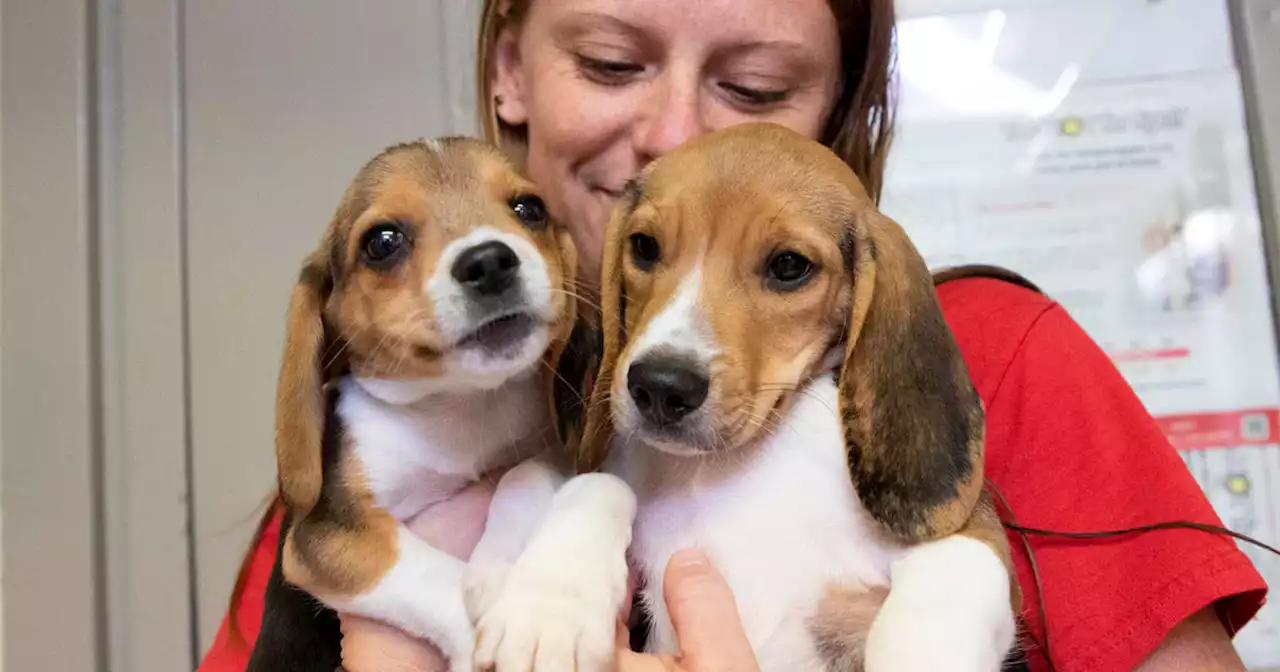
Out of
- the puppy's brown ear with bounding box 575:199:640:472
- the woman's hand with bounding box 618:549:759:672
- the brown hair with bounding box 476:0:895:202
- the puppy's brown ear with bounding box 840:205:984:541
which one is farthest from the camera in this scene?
the brown hair with bounding box 476:0:895:202

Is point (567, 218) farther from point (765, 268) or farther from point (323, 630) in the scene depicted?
point (323, 630)

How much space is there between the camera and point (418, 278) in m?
1.67

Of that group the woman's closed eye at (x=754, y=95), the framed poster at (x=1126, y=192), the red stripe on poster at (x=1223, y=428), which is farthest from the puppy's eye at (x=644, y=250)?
the red stripe on poster at (x=1223, y=428)

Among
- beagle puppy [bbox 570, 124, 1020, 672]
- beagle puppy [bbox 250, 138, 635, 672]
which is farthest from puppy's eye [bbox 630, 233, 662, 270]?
beagle puppy [bbox 250, 138, 635, 672]

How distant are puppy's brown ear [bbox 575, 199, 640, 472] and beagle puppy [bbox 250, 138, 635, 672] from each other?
3.2 inches

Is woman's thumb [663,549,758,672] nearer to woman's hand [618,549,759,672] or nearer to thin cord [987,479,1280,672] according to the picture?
woman's hand [618,549,759,672]

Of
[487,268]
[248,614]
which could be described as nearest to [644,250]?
[487,268]

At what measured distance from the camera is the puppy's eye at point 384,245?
1740 mm

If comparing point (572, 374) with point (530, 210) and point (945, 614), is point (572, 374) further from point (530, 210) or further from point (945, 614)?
point (945, 614)

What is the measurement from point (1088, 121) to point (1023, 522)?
2.26 meters

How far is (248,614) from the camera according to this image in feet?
7.38

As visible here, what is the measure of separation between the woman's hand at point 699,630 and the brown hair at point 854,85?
1.28 metres

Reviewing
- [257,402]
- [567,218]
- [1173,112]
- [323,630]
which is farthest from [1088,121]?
[257,402]

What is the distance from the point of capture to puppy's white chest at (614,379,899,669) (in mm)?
1441
